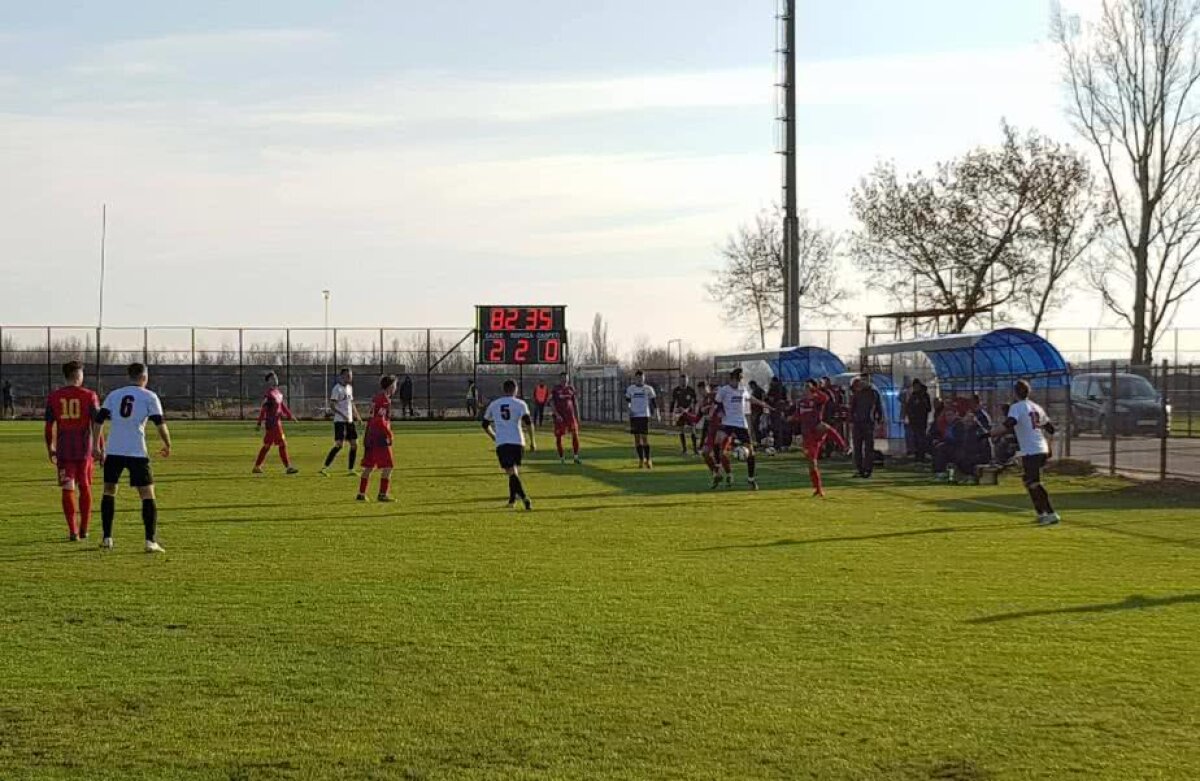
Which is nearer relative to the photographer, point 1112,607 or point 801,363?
point 1112,607

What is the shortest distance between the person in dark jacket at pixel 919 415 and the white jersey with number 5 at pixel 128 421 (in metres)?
16.5

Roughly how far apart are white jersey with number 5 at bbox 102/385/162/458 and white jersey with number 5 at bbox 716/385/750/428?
33.5ft

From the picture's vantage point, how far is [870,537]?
16.5 metres

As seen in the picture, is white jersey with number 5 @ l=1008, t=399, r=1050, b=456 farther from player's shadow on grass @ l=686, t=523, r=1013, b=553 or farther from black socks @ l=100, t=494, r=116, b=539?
black socks @ l=100, t=494, r=116, b=539

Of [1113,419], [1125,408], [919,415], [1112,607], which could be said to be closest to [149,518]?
[1112,607]

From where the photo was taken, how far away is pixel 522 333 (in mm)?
56500

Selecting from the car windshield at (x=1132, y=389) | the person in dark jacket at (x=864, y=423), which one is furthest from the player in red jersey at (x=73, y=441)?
the car windshield at (x=1132, y=389)

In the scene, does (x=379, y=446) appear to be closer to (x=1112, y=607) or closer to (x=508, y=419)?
(x=508, y=419)

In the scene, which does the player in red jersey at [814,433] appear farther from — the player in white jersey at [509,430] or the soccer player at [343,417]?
the soccer player at [343,417]

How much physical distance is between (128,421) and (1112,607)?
9.45 m

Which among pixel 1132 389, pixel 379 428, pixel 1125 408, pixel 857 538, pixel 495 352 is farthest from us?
pixel 495 352

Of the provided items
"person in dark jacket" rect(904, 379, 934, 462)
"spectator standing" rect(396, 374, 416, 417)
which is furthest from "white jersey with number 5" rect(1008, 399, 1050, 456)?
"spectator standing" rect(396, 374, 416, 417)

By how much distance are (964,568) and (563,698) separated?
660 centimetres

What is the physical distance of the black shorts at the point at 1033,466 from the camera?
711 inches
